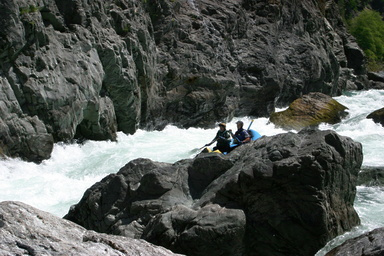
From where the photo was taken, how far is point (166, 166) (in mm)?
7395

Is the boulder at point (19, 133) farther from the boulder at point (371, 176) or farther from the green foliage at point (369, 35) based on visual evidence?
the green foliage at point (369, 35)

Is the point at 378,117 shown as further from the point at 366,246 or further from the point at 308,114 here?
the point at 366,246

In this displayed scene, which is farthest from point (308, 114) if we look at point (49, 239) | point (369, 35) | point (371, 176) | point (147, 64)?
point (369, 35)

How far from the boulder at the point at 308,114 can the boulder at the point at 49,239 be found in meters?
16.8

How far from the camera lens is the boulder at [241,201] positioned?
5.78m

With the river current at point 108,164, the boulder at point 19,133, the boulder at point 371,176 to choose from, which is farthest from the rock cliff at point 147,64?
the boulder at point 371,176

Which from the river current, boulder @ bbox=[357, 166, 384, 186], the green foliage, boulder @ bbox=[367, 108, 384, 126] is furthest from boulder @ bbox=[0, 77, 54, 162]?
the green foliage

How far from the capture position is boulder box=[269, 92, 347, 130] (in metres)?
19.1

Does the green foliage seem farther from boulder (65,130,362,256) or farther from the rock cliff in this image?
boulder (65,130,362,256)

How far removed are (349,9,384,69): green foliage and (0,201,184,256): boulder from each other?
48891 millimetres

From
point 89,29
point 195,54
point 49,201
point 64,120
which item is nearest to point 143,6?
point 195,54

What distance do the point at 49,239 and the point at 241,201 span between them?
4.17 metres

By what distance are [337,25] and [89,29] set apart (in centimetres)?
3053

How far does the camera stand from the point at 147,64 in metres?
16.8
